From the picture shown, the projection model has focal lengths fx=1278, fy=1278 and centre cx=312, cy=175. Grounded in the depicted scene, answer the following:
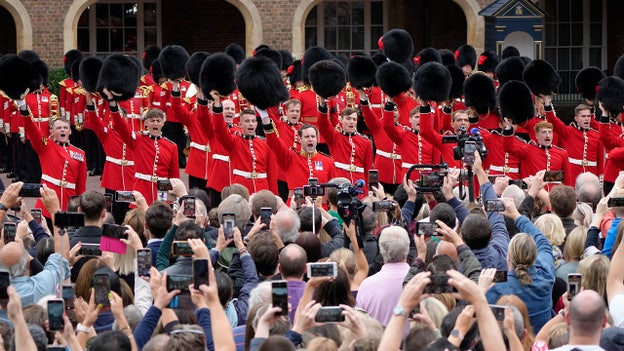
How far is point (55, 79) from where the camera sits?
1703 cm

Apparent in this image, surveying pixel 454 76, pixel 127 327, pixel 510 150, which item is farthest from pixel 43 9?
pixel 127 327

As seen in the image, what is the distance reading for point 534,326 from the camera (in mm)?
5258

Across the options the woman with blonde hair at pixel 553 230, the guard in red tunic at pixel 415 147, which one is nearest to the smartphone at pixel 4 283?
the woman with blonde hair at pixel 553 230

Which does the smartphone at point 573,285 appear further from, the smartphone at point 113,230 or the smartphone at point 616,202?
the smartphone at point 113,230

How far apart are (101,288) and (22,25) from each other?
14.0 m

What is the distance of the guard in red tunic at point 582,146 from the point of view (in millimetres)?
10391

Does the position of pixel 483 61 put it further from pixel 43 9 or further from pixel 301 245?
pixel 301 245

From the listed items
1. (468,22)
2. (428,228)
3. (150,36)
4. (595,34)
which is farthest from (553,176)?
(595,34)

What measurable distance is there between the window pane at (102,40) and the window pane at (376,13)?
422 cm

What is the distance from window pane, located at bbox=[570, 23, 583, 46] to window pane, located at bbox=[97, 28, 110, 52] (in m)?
7.46

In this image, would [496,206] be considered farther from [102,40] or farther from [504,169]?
[102,40]

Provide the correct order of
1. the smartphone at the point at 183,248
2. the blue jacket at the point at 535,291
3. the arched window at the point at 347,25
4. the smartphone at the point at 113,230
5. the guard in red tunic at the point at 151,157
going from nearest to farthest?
the smartphone at the point at 183,248 < the blue jacket at the point at 535,291 < the smartphone at the point at 113,230 < the guard in red tunic at the point at 151,157 < the arched window at the point at 347,25

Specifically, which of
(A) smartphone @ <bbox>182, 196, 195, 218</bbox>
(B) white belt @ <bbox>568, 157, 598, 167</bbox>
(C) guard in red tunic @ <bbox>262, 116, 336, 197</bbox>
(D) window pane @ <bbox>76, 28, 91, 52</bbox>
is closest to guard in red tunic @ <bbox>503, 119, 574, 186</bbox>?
(B) white belt @ <bbox>568, 157, 598, 167</bbox>

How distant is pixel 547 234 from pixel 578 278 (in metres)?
1.38
